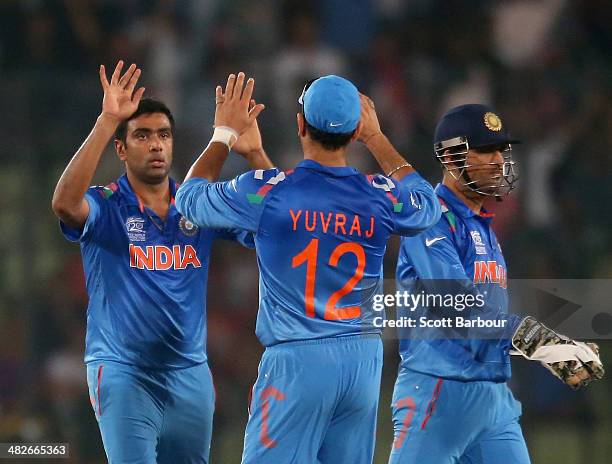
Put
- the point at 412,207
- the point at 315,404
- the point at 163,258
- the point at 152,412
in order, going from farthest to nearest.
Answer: the point at 163,258, the point at 152,412, the point at 412,207, the point at 315,404

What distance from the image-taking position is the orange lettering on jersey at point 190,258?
4.88 m

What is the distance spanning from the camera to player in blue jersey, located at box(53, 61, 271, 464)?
4676 millimetres

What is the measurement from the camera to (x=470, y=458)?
4648 mm

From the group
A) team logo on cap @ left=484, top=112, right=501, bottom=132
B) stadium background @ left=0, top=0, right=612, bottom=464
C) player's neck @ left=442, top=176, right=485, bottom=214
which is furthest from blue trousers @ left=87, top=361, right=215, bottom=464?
stadium background @ left=0, top=0, right=612, bottom=464

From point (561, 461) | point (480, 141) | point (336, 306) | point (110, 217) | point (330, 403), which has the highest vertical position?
point (480, 141)

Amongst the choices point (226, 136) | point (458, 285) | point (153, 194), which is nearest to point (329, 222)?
point (226, 136)

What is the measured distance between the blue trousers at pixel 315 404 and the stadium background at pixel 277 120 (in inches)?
134

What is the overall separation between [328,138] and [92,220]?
4.15ft

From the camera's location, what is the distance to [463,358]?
4645mm

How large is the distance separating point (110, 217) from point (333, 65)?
15.4 ft

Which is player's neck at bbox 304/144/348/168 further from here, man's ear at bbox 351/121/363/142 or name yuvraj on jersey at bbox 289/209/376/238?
name yuvraj on jersey at bbox 289/209/376/238

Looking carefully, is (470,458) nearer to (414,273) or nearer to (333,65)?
(414,273)

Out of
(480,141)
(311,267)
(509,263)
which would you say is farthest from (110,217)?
(509,263)

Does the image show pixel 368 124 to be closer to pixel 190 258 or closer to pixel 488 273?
pixel 488 273
